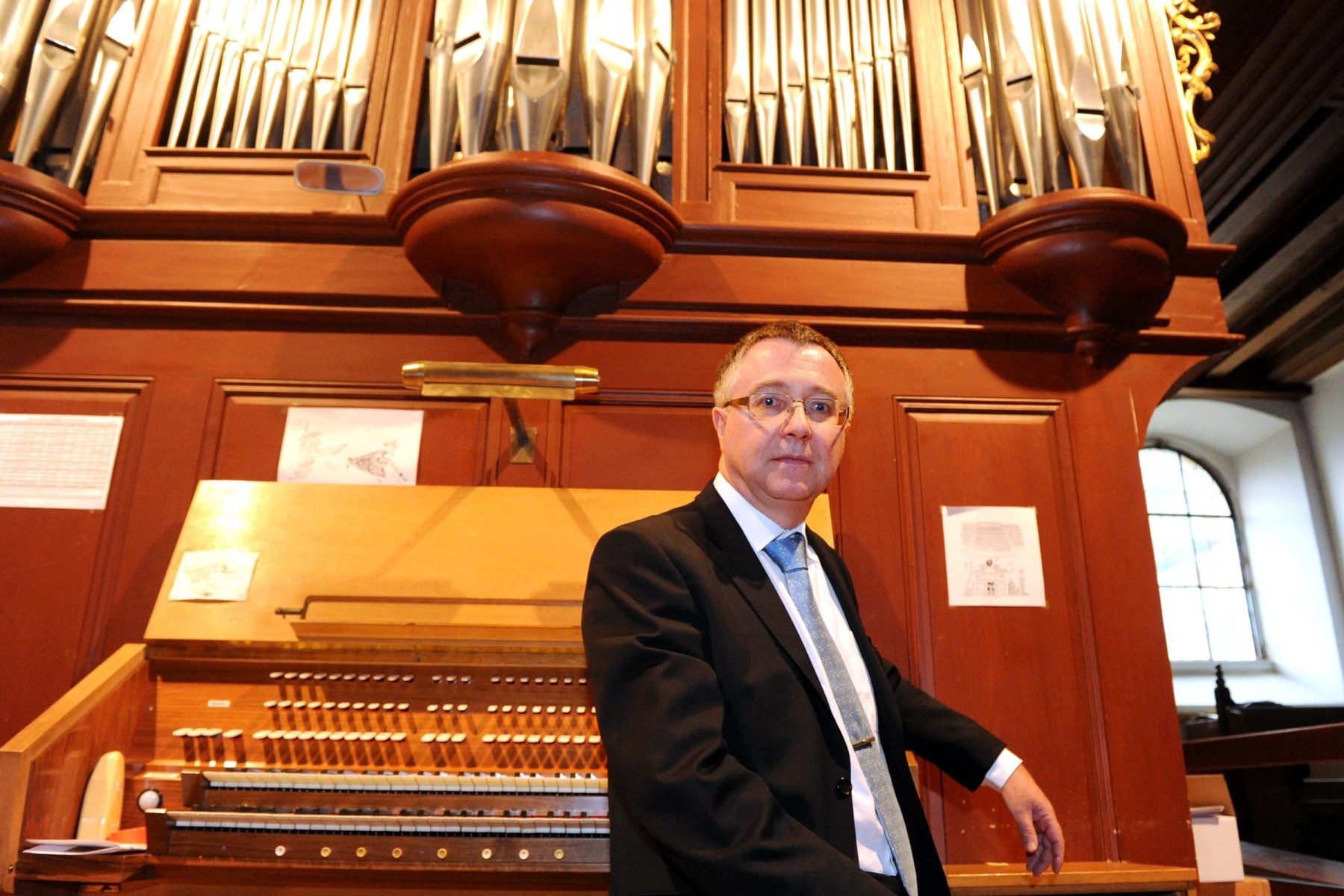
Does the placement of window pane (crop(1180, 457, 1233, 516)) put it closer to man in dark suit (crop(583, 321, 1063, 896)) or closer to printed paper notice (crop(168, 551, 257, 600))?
man in dark suit (crop(583, 321, 1063, 896))

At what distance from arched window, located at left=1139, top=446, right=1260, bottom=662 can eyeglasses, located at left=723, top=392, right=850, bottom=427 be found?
8.73 meters

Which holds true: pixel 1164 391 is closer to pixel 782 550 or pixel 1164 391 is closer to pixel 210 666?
pixel 782 550

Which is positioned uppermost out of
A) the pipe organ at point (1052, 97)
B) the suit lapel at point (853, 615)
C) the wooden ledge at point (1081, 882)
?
the pipe organ at point (1052, 97)

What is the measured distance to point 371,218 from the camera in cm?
335

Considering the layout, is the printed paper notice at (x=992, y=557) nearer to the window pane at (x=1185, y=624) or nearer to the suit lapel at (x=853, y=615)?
the suit lapel at (x=853, y=615)

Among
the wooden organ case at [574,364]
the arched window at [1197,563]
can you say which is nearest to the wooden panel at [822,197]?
the wooden organ case at [574,364]

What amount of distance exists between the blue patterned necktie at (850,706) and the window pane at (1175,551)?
935cm

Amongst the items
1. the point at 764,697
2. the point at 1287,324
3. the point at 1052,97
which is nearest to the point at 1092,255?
the point at 1052,97

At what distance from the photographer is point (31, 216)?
317 centimetres

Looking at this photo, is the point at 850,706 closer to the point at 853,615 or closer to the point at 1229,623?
the point at 853,615

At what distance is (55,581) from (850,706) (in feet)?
7.92

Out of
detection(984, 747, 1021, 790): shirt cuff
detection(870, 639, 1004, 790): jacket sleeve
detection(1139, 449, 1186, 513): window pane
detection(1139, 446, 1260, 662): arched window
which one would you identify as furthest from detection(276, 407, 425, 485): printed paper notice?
detection(1139, 449, 1186, 513): window pane

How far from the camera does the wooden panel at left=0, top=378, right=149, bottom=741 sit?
2.94m

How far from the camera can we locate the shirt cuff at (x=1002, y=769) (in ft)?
6.93
